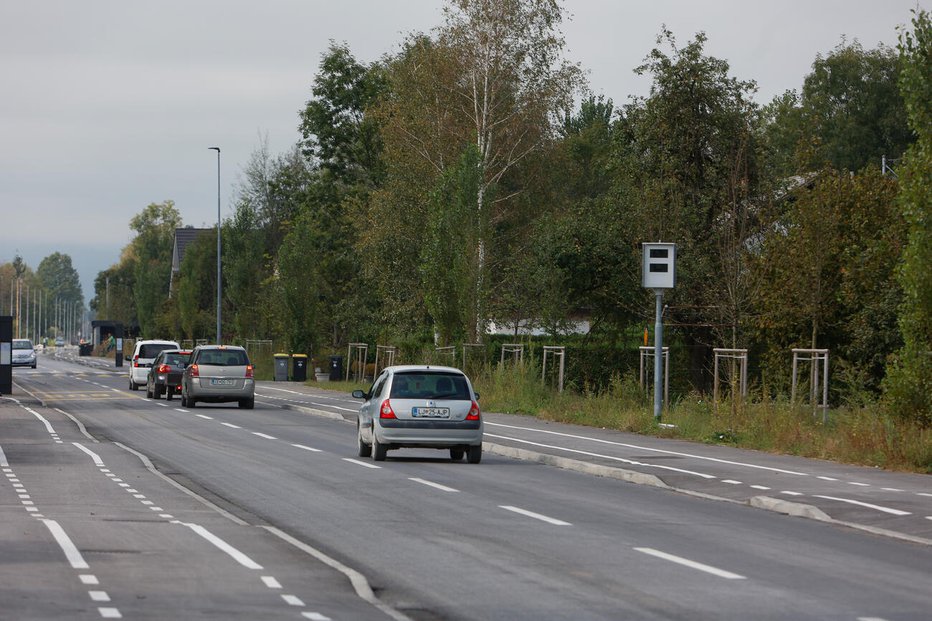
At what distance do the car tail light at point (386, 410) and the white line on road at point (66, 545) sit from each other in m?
8.91

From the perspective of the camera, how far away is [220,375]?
41.7 metres

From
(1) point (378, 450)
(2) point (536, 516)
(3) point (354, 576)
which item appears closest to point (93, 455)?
(1) point (378, 450)

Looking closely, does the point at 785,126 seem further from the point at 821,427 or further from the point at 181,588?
the point at 181,588

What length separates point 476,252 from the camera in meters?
46.8

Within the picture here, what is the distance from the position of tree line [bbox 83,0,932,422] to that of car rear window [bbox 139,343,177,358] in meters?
9.71

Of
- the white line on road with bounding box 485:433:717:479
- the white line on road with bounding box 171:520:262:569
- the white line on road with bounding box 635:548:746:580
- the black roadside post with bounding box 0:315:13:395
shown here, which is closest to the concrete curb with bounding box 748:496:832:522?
the white line on road with bounding box 485:433:717:479

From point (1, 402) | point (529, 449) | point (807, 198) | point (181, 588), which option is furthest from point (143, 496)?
point (1, 402)

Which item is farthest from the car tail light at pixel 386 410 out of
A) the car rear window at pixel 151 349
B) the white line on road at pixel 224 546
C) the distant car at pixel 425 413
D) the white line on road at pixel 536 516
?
the car rear window at pixel 151 349

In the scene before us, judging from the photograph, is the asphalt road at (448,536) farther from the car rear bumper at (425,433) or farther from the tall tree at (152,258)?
the tall tree at (152,258)

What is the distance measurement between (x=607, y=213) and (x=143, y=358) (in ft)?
62.2

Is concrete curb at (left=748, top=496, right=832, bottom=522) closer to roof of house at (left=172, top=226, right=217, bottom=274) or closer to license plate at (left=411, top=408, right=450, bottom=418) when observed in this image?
license plate at (left=411, top=408, right=450, bottom=418)

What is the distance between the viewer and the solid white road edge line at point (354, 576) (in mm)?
9342

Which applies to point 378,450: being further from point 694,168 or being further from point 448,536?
point 694,168

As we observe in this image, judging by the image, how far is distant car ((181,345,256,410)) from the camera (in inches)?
1639
